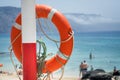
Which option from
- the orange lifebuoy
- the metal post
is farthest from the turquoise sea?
the metal post

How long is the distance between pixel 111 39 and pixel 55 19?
42.0ft

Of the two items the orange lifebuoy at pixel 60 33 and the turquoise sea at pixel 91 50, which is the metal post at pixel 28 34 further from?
the turquoise sea at pixel 91 50

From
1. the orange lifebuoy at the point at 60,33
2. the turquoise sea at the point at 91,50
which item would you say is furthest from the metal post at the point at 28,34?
the turquoise sea at the point at 91,50

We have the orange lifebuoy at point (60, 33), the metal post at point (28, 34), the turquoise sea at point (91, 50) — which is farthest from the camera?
the turquoise sea at point (91, 50)

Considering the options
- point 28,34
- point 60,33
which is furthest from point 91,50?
point 28,34

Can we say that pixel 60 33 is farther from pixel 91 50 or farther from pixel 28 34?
pixel 91 50

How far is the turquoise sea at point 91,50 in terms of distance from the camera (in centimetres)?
1456

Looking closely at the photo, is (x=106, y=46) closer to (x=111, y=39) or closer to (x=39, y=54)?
(x=111, y=39)

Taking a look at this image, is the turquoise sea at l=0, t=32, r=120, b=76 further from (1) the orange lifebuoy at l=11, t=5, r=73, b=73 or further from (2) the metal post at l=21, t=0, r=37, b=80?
(2) the metal post at l=21, t=0, r=37, b=80

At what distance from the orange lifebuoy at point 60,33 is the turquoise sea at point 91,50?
22.1 ft

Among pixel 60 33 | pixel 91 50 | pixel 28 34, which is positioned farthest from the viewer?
pixel 91 50

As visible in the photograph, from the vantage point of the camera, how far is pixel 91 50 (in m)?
17.9

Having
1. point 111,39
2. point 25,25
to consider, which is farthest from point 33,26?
point 111,39

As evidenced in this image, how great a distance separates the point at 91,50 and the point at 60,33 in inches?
452
